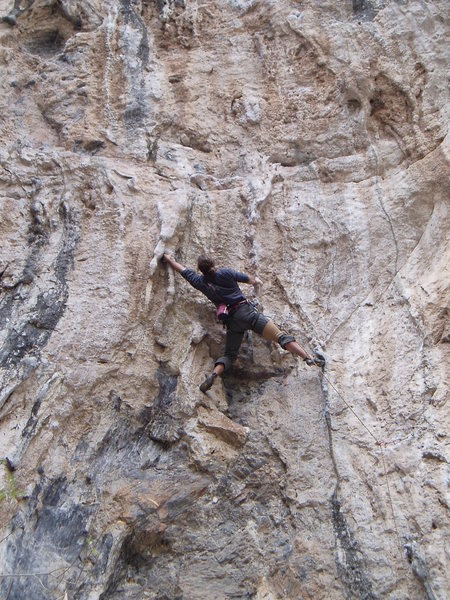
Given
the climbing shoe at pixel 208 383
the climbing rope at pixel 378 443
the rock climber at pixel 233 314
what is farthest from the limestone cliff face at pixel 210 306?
the rock climber at pixel 233 314

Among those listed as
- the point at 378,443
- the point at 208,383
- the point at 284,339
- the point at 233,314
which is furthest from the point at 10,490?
the point at 378,443

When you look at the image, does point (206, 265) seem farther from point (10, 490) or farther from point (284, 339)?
point (10, 490)

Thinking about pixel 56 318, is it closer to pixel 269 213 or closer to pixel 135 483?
pixel 135 483

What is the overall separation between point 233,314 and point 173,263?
0.86 metres

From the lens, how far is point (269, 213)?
7.02 m

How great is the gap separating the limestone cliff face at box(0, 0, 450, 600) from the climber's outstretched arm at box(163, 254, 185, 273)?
136 millimetres

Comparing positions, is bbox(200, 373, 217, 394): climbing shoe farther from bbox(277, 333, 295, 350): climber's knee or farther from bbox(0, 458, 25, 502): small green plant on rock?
bbox(0, 458, 25, 502): small green plant on rock

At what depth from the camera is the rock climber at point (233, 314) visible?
18.9 ft

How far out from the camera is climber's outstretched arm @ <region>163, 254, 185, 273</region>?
6055 millimetres

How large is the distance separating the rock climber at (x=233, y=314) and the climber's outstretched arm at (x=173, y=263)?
0.07 metres

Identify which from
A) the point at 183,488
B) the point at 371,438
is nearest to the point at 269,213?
the point at 371,438

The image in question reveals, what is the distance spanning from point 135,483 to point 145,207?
122 inches

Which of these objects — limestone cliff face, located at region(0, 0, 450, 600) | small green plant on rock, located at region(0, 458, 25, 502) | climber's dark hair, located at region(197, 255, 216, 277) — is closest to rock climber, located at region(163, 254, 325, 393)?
climber's dark hair, located at region(197, 255, 216, 277)

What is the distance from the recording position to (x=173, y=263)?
20.0ft
